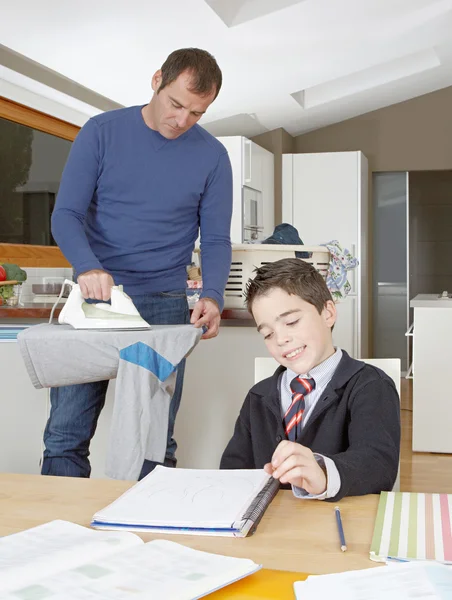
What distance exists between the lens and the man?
6.16ft

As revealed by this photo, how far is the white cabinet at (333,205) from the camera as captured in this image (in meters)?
7.38

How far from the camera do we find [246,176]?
6719 mm

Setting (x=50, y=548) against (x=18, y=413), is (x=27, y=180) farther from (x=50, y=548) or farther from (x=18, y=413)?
(x=50, y=548)

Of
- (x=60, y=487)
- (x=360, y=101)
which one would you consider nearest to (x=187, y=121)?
(x=60, y=487)

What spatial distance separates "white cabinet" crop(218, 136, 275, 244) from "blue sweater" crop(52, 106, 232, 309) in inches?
167

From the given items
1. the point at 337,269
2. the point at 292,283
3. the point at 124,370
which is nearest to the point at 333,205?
the point at 337,269

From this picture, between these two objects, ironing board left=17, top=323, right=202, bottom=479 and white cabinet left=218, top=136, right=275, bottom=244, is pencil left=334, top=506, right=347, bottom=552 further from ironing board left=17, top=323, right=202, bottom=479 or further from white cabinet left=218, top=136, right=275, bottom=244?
white cabinet left=218, top=136, right=275, bottom=244


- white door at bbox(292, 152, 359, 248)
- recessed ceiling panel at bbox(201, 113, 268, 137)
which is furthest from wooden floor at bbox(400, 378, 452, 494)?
recessed ceiling panel at bbox(201, 113, 268, 137)

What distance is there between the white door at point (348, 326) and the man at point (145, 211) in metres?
5.03

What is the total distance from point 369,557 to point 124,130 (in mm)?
1389

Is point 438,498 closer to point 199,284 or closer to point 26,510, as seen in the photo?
point 26,510

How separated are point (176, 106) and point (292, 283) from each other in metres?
0.70

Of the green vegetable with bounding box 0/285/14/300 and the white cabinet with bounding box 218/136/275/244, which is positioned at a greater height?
the white cabinet with bounding box 218/136/275/244

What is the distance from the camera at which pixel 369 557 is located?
2.73ft
